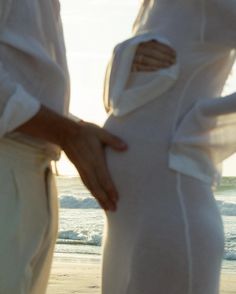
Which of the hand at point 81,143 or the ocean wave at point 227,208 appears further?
the ocean wave at point 227,208

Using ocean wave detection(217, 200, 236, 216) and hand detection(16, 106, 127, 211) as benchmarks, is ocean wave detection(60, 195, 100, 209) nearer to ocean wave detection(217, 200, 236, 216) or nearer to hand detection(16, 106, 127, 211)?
ocean wave detection(217, 200, 236, 216)

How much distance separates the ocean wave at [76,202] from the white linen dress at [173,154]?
12311 millimetres

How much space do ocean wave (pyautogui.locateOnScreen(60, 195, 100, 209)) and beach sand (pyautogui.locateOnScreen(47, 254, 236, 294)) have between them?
6.27 metres

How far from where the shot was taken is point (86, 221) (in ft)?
41.2

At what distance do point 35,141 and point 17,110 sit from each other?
5.0 inches

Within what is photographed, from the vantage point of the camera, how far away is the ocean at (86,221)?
9.64m

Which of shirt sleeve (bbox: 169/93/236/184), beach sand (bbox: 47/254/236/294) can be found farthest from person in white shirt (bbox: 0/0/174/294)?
beach sand (bbox: 47/254/236/294)

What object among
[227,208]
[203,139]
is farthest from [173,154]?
[227,208]

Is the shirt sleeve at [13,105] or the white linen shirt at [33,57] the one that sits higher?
the white linen shirt at [33,57]

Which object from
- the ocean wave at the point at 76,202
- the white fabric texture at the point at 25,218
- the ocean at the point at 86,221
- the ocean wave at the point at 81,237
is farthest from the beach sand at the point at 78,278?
the ocean wave at the point at 76,202

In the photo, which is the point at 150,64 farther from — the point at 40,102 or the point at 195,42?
the point at 40,102

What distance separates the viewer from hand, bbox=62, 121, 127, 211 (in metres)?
2.07

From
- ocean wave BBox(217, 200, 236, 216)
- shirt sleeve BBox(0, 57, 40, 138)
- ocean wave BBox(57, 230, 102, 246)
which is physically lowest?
ocean wave BBox(57, 230, 102, 246)

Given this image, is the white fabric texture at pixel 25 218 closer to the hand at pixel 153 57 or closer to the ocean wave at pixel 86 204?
the hand at pixel 153 57
